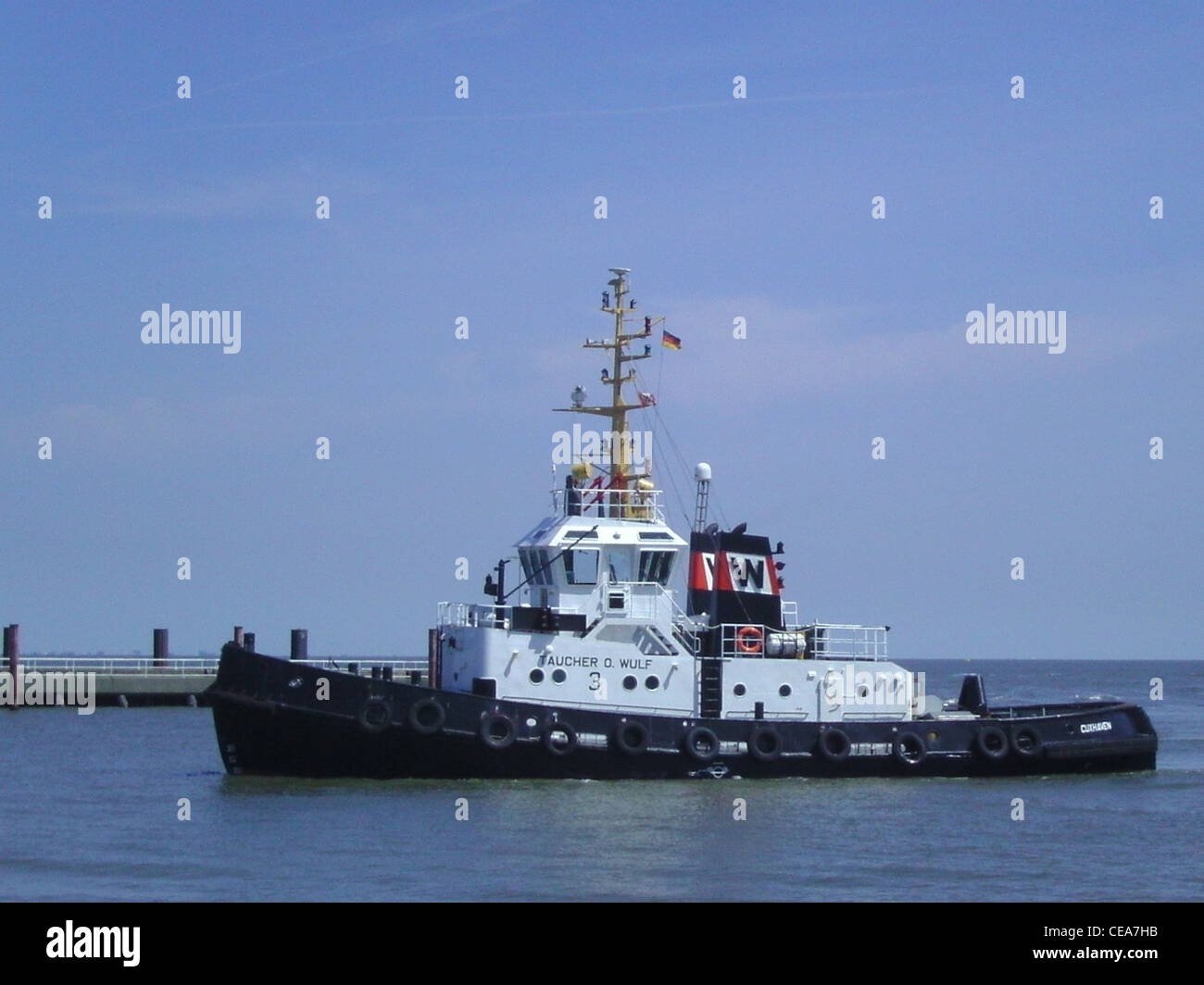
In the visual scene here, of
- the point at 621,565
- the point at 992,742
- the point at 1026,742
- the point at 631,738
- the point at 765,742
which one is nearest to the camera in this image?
the point at 631,738

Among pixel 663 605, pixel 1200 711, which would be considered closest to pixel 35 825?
pixel 663 605

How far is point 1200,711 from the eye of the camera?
57.3 meters

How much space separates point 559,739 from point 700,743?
79.9 inches

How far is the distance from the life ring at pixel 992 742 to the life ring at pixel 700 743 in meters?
4.47

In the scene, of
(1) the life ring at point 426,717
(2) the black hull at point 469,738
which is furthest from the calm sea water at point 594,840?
(1) the life ring at point 426,717

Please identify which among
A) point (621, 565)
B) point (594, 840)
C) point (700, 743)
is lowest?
point (594, 840)

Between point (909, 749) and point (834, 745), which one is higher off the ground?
point (834, 745)

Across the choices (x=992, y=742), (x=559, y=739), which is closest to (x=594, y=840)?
(x=559, y=739)

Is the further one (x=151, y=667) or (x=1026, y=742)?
(x=151, y=667)

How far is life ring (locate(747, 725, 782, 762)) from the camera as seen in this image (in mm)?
23031

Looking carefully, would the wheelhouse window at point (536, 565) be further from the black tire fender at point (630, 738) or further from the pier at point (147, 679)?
the pier at point (147, 679)

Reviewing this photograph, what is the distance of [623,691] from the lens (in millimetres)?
23047

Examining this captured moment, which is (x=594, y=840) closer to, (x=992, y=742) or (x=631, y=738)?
(x=631, y=738)

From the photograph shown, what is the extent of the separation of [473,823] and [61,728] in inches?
819
